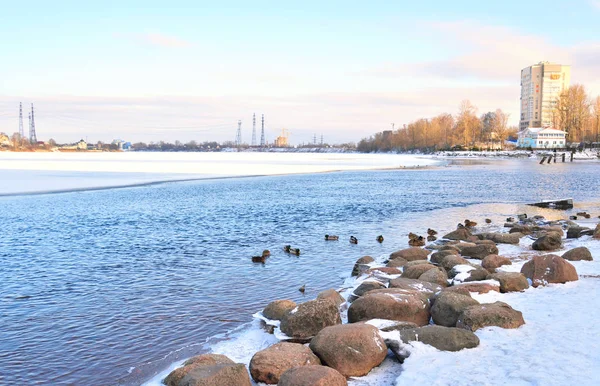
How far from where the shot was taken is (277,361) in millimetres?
6418

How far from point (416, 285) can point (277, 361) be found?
397 cm

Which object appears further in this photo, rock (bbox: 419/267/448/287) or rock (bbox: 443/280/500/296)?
rock (bbox: 419/267/448/287)

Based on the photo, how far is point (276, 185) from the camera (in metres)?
40.8

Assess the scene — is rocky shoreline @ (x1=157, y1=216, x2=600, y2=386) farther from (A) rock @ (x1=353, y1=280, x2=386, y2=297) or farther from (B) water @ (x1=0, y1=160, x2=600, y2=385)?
(B) water @ (x1=0, y1=160, x2=600, y2=385)

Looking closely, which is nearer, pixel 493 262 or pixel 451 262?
pixel 493 262

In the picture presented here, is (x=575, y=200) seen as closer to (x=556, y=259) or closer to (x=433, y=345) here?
(x=556, y=259)

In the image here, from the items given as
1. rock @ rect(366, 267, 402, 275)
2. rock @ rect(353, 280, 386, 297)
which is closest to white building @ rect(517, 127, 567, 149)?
rock @ rect(366, 267, 402, 275)

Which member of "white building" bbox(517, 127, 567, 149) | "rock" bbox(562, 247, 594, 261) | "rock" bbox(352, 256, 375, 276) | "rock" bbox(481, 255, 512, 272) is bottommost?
"rock" bbox(352, 256, 375, 276)

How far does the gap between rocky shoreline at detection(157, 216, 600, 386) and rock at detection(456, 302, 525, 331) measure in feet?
0.05

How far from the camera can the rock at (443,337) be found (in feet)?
22.2

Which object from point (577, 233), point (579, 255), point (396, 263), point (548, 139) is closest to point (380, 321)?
point (396, 263)

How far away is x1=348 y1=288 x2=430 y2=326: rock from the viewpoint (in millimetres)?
8008

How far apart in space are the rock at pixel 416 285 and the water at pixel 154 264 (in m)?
2.12

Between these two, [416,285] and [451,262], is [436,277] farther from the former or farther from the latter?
[451,262]
